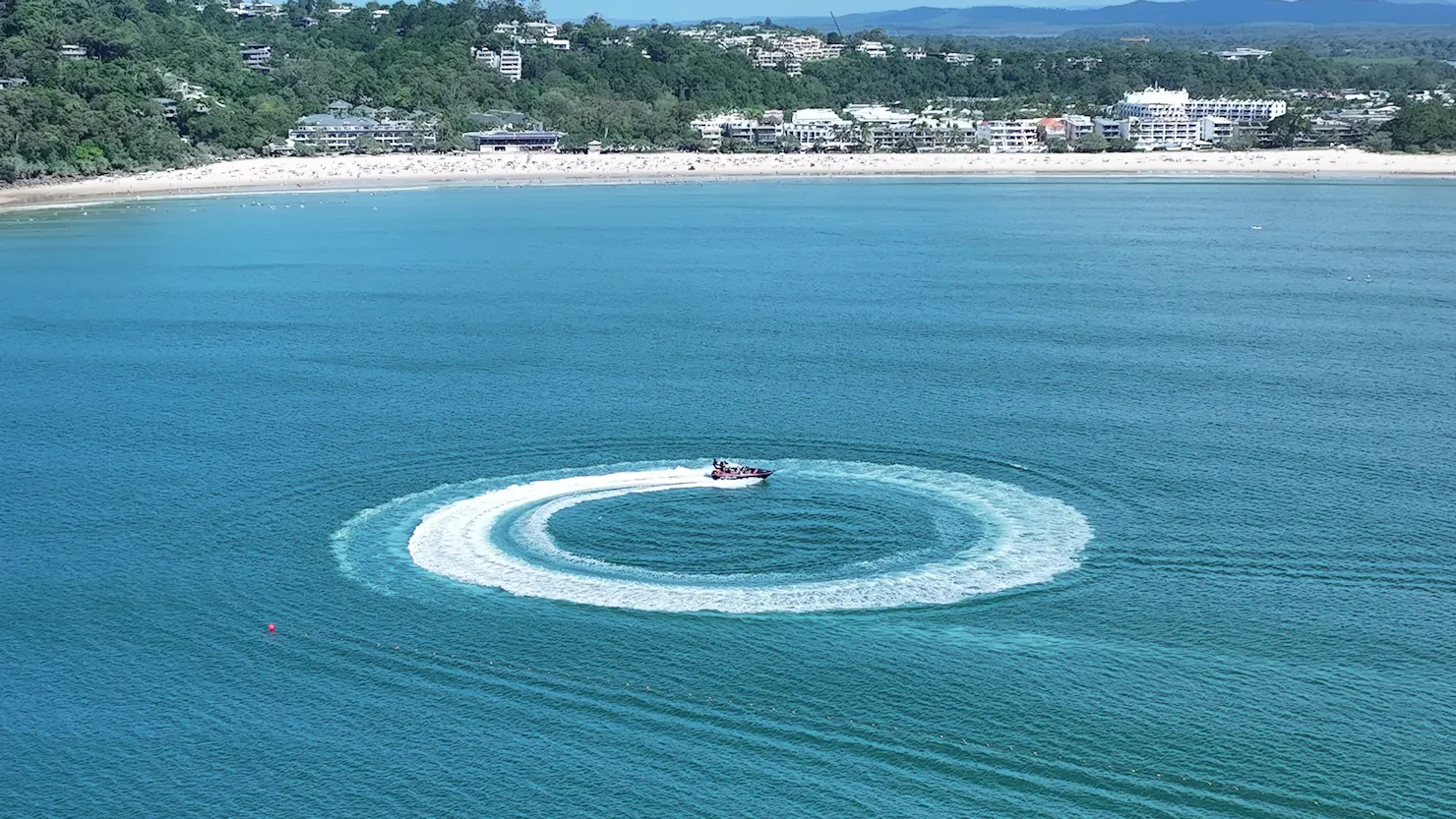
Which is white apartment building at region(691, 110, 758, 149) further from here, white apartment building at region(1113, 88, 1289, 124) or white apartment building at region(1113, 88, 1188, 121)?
white apartment building at region(1113, 88, 1289, 124)

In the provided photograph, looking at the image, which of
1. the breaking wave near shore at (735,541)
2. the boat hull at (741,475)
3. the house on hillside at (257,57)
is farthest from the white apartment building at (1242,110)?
the boat hull at (741,475)

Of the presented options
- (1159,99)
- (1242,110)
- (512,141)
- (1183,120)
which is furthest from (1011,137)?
(512,141)

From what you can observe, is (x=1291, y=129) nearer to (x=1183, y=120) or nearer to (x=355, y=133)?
(x=1183, y=120)

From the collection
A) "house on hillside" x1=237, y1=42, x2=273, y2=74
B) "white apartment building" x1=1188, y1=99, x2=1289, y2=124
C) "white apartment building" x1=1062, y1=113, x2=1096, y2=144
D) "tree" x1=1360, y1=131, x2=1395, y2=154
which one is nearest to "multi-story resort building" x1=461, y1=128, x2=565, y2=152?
"house on hillside" x1=237, y1=42, x2=273, y2=74

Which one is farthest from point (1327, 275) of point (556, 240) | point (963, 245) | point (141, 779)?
point (141, 779)

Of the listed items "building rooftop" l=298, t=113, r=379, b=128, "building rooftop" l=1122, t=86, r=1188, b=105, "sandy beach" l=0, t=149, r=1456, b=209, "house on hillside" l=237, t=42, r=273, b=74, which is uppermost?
"house on hillside" l=237, t=42, r=273, b=74

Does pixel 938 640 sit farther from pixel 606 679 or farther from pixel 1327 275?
pixel 1327 275
